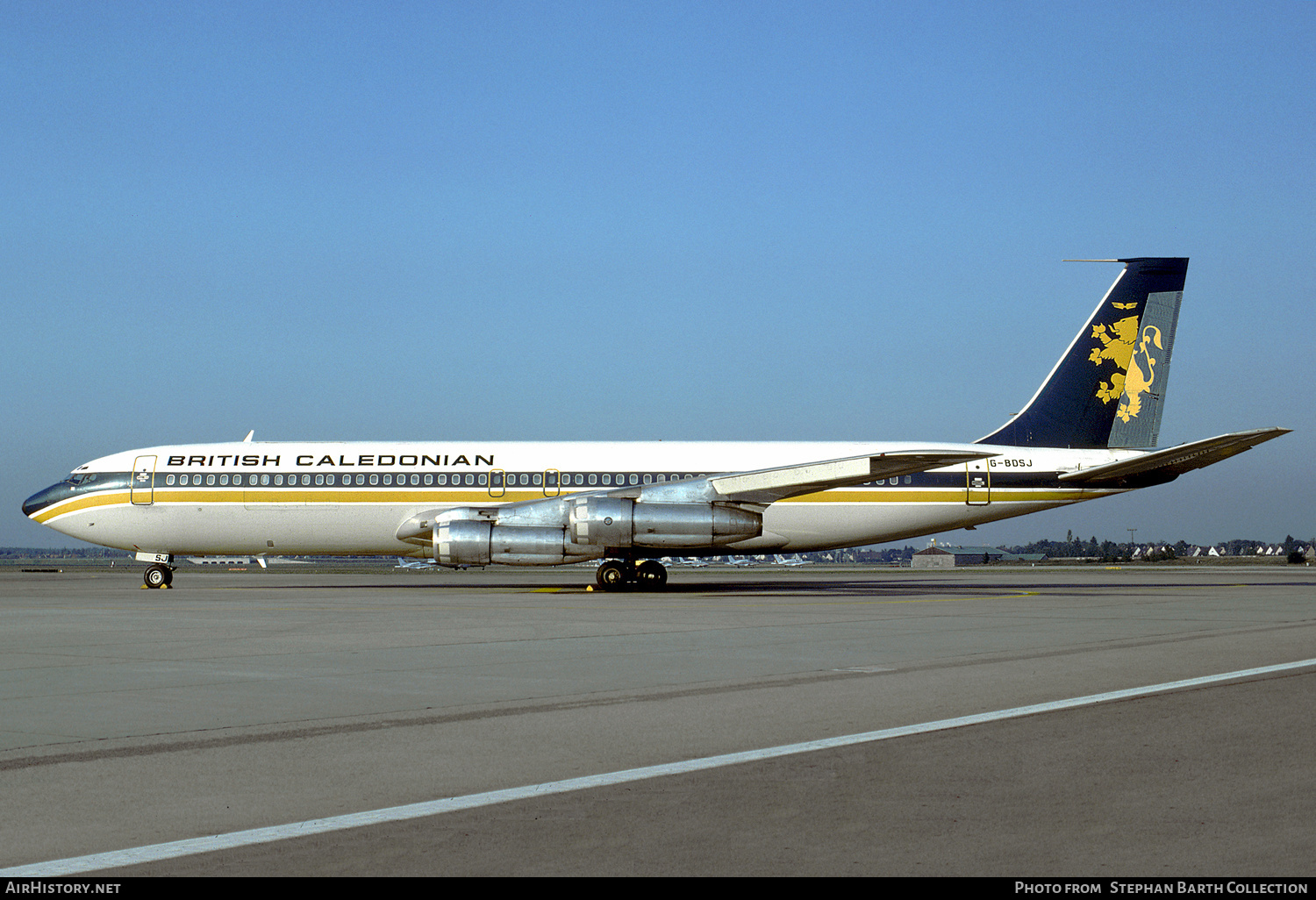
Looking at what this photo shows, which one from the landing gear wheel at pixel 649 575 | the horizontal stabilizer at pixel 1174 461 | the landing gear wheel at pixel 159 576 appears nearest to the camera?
the horizontal stabilizer at pixel 1174 461

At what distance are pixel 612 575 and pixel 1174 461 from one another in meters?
15.1

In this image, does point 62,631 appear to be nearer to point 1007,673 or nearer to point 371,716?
point 371,716

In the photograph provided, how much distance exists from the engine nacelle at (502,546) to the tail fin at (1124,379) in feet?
43.7

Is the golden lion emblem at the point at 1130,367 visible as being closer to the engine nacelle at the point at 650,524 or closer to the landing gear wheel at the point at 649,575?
the engine nacelle at the point at 650,524

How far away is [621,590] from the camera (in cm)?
3091

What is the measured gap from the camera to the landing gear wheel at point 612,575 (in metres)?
30.6

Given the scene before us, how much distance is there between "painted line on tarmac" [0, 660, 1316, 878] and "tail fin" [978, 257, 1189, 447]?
80.5ft

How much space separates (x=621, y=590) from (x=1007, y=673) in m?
19.2

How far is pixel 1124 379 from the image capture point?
3344 centimetres

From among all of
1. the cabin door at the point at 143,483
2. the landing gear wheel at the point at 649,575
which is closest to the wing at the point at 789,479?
the landing gear wheel at the point at 649,575

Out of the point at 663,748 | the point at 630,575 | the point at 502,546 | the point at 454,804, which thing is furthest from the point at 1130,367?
the point at 454,804

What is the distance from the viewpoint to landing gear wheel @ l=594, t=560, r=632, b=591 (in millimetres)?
30641

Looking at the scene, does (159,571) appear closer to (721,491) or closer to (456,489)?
(456,489)
